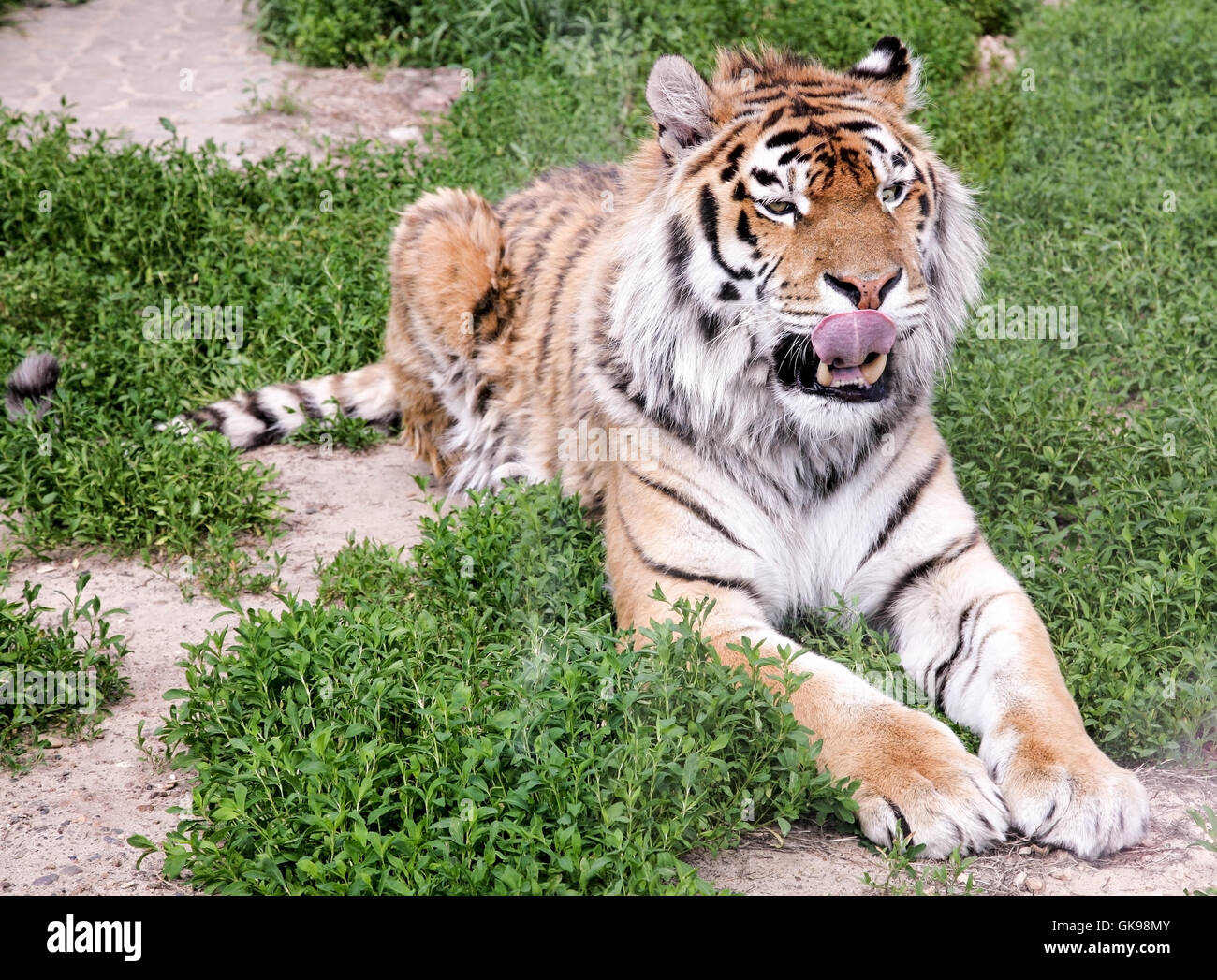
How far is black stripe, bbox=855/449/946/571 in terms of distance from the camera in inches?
142

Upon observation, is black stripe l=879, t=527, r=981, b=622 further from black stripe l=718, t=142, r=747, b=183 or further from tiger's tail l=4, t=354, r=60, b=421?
tiger's tail l=4, t=354, r=60, b=421

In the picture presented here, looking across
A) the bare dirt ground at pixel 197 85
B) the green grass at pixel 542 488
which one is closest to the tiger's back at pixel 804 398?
the green grass at pixel 542 488

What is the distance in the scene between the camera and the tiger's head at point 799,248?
331 centimetres

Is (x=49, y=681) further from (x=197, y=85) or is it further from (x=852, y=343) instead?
(x=197, y=85)

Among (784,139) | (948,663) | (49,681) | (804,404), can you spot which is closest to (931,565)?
(948,663)

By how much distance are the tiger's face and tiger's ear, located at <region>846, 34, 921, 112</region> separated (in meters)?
0.01

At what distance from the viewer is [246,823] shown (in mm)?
2709

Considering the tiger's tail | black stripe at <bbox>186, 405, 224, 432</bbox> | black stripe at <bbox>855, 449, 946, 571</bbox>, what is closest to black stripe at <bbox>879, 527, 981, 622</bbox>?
black stripe at <bbox>855, 449, 946, 571</bbox>

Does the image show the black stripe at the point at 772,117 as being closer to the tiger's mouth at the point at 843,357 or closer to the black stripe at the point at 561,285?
the tiger's mouth at the point at 843,357

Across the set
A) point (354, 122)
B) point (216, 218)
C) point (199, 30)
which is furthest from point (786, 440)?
point (199, 30)

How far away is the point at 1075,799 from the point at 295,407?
11.1 feet

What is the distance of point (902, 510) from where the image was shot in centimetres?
363

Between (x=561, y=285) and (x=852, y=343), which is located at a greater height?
(x=852, y=343)

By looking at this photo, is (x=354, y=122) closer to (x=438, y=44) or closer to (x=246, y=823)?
(x=438, y=44)
